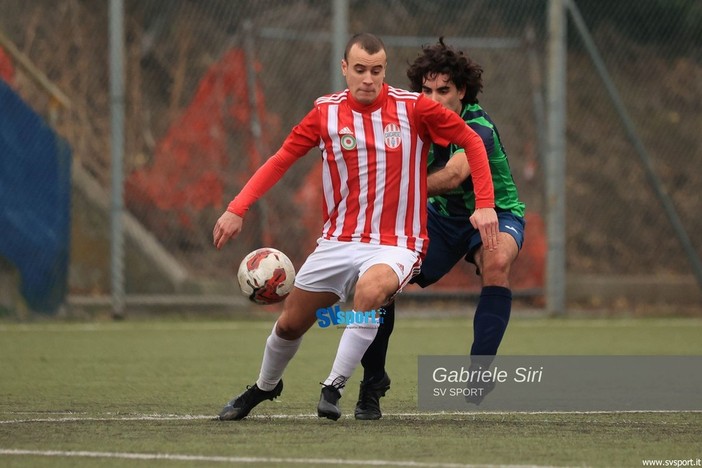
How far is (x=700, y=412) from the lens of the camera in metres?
6.17

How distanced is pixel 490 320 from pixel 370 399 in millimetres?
703

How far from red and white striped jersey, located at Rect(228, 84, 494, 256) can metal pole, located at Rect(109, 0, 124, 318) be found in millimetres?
6492

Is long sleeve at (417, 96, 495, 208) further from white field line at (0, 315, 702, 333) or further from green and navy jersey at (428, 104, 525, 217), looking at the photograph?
white field line at (0, 315, 702, 333)

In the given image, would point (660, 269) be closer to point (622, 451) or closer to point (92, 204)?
point (92, 204)

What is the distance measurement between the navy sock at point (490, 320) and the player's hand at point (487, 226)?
636mm

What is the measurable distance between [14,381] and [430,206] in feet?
8.58

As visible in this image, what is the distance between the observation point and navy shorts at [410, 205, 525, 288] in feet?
21.4

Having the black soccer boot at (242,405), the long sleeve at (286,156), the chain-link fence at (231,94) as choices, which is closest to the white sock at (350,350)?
the black soccer boot at (242,405)

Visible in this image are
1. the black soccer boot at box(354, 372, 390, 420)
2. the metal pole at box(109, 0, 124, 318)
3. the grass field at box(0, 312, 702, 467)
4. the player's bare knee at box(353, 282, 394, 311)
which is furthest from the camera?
the metal pole at box(109, 0, 124, 318)

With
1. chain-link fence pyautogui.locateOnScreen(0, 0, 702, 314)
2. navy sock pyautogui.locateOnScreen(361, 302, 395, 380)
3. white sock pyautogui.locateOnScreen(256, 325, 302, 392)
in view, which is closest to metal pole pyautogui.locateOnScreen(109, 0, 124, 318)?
chain-link fence pyautogui.locateOnScreen(0, 0, 702, 314)

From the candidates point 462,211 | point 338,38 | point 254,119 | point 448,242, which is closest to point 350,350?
point 448,242

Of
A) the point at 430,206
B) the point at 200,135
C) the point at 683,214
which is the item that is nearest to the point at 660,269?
the point at 683,214

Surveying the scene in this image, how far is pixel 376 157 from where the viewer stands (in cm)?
581

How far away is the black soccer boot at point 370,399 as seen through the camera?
5.93m
